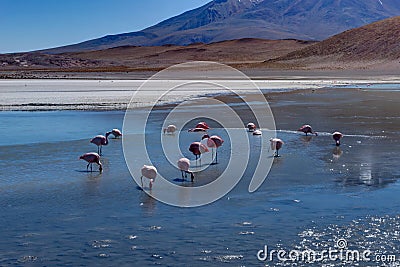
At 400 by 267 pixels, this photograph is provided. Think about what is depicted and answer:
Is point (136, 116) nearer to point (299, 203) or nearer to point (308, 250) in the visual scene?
point (299, 203)

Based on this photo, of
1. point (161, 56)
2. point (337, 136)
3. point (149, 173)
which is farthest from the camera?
point (161, 56)

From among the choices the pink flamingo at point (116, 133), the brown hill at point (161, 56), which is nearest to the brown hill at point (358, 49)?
the brown hill at point (161, 56)

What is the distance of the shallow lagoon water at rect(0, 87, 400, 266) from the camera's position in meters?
5.09

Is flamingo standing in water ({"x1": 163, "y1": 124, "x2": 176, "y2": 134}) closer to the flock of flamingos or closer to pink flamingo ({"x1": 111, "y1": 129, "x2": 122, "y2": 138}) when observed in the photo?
the flock of flamingos

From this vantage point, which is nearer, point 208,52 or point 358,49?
point 358,49

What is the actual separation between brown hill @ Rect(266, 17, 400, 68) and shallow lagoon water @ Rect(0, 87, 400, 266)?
63391 millimetres

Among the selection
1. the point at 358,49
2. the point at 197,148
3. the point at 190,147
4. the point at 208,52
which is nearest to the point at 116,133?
the point at 190,147

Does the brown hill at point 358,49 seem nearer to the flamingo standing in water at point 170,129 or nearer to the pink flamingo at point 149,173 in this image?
the flamingo standing in water at point 170,129

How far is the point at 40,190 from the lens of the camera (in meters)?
7.28

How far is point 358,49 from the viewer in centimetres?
7700

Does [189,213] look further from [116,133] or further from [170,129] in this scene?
[170,129]

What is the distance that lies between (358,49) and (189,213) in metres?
74.6

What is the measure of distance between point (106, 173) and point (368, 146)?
4.83 meters

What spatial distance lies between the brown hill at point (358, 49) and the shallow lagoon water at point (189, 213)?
6339 centimetres
